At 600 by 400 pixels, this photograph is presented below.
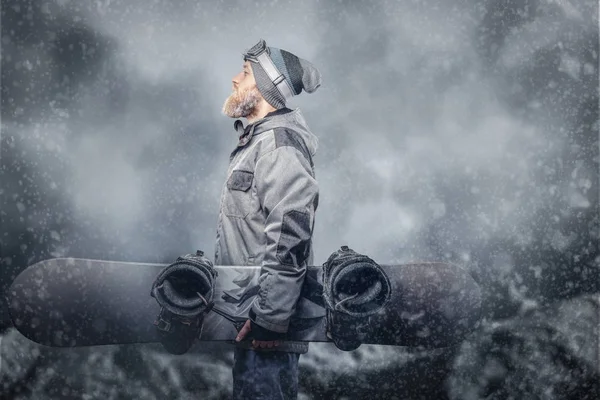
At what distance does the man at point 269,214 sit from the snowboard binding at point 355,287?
15 centimetres

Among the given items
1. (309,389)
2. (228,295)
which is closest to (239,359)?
(228,295)

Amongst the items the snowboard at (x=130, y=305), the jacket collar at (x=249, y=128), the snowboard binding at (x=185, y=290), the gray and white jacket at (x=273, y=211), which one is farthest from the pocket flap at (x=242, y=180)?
the snowboard at (x=130, y=305)

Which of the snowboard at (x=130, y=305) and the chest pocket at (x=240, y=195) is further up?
the chest pocket at (x=240, y=195)

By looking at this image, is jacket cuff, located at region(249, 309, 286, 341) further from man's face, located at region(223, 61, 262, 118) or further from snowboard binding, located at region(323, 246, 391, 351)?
man's face, located at region(223, 61, 262, 118)

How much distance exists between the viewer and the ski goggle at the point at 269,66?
2557mm

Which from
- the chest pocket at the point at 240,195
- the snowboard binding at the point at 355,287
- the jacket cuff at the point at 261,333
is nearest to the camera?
the snowboard binding at the point at 355,287

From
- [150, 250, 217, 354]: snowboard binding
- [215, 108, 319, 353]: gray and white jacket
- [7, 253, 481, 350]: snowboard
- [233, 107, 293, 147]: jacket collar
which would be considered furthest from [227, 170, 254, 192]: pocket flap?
[7, 253, 481, 350]: snowboard

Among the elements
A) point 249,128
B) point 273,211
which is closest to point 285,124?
point 249,128

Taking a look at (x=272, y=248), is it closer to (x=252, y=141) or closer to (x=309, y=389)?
(x=252, y=141)

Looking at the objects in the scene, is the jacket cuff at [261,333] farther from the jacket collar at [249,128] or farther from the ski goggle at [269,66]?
the ski goggle at [269,66]

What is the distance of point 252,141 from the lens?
2.39m

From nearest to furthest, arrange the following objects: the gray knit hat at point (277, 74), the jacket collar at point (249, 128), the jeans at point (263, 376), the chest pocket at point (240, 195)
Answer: the jeans at point (263, 376)
the chest pocket at point (240, 195)
the jacket collar at point (249, 128)
the gray knit hat at point (277, 74)

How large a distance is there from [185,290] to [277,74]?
1.14 m

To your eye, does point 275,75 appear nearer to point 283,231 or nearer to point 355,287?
point 283,231
